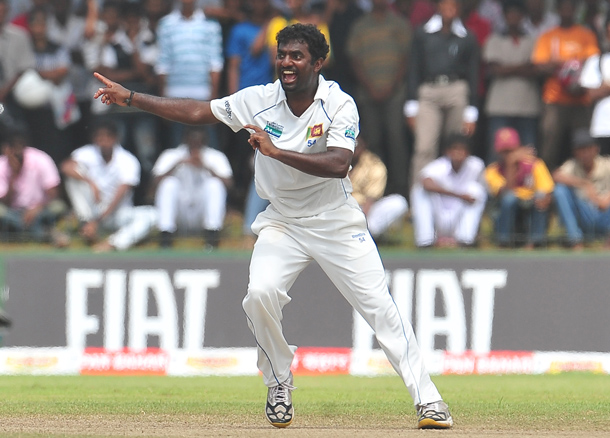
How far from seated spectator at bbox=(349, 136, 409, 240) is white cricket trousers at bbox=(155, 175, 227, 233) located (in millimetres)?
1593

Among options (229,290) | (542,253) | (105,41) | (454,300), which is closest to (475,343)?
(454,300)

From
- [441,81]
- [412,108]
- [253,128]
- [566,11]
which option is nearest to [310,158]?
[253,128]

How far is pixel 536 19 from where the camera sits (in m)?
13.2

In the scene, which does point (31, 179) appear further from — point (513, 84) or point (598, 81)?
point (598, 81)

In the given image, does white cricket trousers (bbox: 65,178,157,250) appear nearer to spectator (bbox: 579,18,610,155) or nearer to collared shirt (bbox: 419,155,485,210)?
collared shirt (bbox: 419,155,485,210)

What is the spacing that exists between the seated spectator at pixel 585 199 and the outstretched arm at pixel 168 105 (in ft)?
20.2

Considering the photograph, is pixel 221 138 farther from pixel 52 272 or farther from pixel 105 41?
pixel 52 272

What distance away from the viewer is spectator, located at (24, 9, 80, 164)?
1317cm

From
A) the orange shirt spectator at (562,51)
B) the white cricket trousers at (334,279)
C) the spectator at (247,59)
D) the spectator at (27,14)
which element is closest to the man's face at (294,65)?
the white cricket trousers at (334,279)

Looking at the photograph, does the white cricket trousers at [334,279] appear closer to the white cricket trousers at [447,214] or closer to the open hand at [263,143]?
the open hand at [263,143]

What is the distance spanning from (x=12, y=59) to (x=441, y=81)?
537 centimetres

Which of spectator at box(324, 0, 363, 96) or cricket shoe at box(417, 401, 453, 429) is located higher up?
spectator at box(324, 0, 363, 96)

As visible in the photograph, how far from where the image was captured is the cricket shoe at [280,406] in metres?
6.68

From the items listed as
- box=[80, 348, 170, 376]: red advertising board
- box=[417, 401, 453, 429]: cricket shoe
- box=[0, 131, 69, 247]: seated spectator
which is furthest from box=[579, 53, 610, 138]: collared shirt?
box=[417, 401, 453, 429]: cricket shoe
